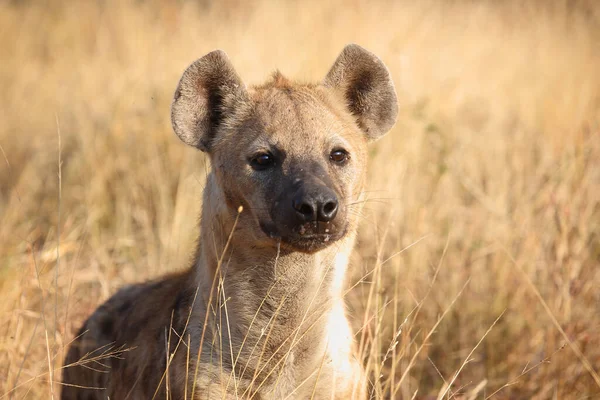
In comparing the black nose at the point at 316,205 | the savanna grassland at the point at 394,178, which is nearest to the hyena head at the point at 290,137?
the black nose at the point at 316,205

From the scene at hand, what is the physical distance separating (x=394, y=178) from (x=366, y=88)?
6.07 ft

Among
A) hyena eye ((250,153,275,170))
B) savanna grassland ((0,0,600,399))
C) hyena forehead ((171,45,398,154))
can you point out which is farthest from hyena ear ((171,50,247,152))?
savanna grassland ((0,0,600,399))

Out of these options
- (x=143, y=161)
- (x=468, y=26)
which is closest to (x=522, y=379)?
(x=143, y=161)

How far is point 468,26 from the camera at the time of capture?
8008mm

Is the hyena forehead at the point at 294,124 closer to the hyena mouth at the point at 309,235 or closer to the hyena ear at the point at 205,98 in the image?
the hyena ear at the point at 205,98

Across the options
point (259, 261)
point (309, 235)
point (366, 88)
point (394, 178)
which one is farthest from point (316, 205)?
point (394, 178)

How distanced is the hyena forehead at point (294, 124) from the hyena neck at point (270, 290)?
13.0 inches

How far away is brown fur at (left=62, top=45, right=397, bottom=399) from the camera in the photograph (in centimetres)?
276

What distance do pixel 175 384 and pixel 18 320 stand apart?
106 cm

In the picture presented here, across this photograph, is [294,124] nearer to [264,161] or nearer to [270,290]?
[264,161]

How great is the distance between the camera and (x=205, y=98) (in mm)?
3211

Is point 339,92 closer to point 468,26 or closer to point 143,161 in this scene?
point 143,161

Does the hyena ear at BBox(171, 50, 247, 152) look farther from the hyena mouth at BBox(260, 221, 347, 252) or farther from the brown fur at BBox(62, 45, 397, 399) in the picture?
the hyena mouth at BBox(260, 221, 347, 252)

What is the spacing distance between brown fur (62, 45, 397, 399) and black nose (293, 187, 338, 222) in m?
0.04
